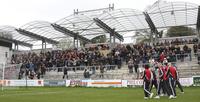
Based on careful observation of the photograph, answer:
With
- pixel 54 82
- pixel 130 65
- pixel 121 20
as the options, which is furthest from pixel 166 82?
pixel 121 20

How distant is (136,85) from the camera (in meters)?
32.7

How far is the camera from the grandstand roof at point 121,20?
3922cm

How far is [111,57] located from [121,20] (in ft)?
26.8

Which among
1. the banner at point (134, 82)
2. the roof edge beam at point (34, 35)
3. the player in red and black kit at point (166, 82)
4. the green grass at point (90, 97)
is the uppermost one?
the roof edge beam at point (34, 35)

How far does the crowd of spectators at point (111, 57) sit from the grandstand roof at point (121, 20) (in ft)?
12.5

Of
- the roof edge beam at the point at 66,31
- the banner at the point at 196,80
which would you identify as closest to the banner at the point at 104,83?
the banner at the point at 196,80

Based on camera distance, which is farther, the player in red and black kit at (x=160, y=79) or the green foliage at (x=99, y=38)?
the green foliage at (x=99, y=38)

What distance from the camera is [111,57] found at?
37.5 m

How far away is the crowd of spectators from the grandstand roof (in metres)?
3.82

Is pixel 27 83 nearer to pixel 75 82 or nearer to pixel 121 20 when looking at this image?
pixel 75 82

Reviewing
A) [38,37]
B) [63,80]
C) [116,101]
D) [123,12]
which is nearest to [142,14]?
[123,12]

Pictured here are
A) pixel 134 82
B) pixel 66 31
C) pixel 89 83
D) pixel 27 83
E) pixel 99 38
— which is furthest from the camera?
pixel 99 38

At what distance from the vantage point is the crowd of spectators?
3434cm

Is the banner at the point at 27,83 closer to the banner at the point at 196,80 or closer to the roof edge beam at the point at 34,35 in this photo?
the roof edge beam at the point at 34,35
